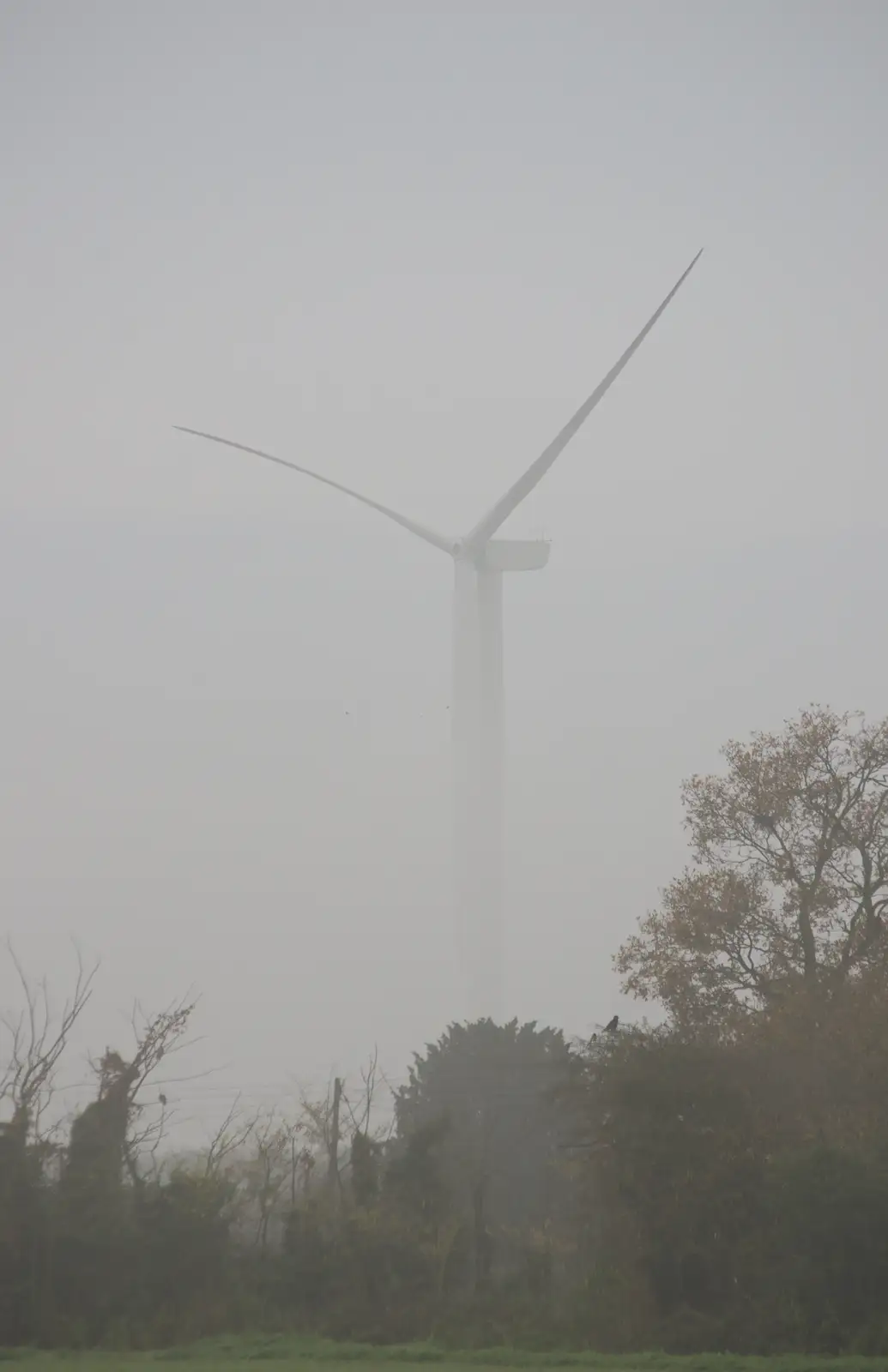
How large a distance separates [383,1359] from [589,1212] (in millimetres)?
4831

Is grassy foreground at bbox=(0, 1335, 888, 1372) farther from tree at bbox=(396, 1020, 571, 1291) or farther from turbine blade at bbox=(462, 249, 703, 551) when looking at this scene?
turbine blade at bbox=(462, 249, 703, 551)

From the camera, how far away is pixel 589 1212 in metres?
22.8

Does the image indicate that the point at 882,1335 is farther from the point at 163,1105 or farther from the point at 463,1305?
the point at 163,1105

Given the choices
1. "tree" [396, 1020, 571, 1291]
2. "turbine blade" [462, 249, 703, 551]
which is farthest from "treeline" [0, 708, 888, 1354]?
"turbine blade" [462, 249, 703, 551]

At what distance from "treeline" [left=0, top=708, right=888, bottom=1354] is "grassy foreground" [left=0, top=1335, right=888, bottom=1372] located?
1.03 meters

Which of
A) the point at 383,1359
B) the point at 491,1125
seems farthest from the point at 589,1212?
the point at 491,1125

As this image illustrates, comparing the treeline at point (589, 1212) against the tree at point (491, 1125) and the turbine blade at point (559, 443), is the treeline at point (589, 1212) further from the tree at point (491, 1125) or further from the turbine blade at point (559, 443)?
the turbine blade at point (559, 443)

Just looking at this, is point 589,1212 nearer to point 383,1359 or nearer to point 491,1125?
point 383,1359

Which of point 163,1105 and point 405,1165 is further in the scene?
point 163,1105

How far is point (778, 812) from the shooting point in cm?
2911

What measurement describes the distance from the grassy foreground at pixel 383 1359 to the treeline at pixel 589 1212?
103 cm

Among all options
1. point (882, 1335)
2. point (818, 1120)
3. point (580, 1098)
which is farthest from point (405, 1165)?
point (882, 1335)

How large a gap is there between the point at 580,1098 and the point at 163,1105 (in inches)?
344

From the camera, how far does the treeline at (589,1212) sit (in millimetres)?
20156
